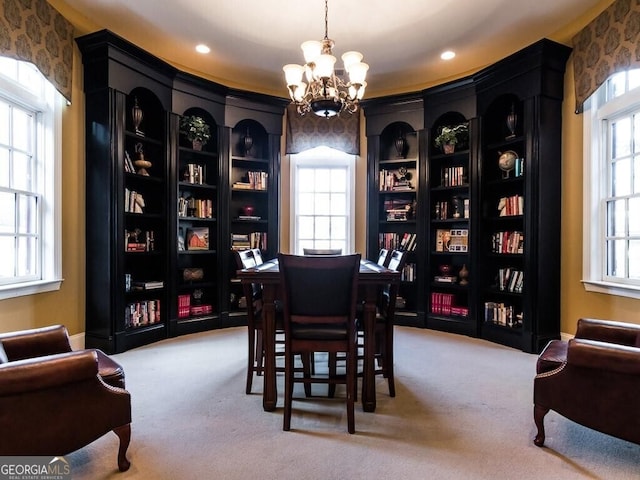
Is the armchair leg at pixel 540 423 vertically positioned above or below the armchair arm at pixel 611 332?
below

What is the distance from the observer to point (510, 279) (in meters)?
4.04

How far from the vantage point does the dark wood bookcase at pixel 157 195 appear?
3.55m

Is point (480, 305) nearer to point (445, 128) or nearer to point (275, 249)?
point (445, 128)

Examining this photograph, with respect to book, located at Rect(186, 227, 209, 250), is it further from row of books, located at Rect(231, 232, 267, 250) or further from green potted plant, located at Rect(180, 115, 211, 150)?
green potted plant, located at Rect(180, 115, 211, 150)

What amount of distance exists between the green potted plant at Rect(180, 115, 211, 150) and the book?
95 centimetres

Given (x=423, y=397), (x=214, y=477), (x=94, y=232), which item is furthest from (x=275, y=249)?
(x=214, y=477)

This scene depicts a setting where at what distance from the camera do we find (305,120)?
507 centimetres

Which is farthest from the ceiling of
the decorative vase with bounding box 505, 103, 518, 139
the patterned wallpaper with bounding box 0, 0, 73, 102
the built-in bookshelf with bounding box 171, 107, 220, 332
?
the built-in bookshelf with bounding box 171, 107, 220, 332

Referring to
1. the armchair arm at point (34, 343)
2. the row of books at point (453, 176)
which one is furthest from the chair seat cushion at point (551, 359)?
the row of books at point (453, 176)

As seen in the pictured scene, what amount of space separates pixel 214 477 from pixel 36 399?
0.79m

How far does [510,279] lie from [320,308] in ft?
9.02

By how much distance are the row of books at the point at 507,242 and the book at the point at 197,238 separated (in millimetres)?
3272

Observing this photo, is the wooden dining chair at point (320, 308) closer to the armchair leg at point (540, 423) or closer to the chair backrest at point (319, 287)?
the chair backrest at point (319, 287)
